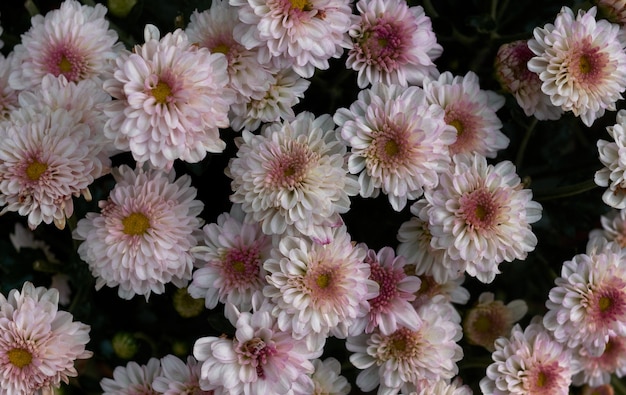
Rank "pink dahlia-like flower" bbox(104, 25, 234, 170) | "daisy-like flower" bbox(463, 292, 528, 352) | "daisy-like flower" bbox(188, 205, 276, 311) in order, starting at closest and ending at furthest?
"pink dahlia-like flower" bbox(104, 25, 234, 170) < "daisy-like flower" bbox(188, 205, 276, 311) < "daisy-like flower" bbox(463, 292, 528, 352)

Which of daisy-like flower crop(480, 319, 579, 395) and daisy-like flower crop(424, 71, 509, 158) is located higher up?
daisy-like flower crop(424, 71, 509, 158)

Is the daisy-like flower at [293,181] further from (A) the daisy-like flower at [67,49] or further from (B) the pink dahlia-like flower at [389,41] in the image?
(A) the daisy-like flower at [67,49]

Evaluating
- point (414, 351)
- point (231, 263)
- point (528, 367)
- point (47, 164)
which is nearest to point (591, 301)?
point (528, 367)

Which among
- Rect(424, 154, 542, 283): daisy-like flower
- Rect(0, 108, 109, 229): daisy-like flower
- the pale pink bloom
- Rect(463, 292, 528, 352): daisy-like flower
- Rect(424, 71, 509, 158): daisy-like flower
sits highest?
Rect(0, 108, 109, 229): daisy-like flower

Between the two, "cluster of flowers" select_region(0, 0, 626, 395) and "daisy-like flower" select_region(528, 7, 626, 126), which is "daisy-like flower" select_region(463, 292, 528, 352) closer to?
"cluster of flowers" select_region(0, 0, 626, 395)

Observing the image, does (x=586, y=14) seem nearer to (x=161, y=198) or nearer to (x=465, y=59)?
(x=465, y=59)

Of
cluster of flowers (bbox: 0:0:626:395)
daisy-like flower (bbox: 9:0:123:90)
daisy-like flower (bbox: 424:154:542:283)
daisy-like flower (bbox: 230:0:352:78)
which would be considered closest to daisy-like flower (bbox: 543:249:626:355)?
cluster of flowers (bbox: 0:0:626:395)

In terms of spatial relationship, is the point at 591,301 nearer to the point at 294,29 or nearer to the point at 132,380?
the point at 294,29
